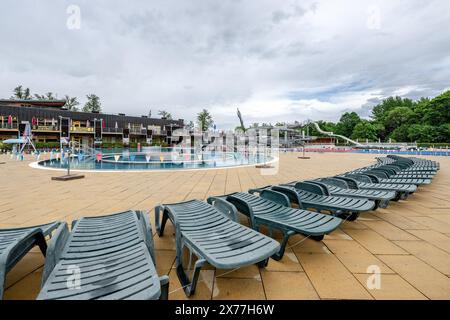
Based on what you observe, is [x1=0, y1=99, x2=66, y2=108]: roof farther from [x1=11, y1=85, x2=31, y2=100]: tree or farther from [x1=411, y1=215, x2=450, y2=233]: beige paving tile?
[x1=411, y1=215, x2=450, y2=233]: beige paving tile

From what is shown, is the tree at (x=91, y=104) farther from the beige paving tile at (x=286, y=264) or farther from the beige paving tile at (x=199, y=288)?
the beige paving tile at (x=286, y=264)

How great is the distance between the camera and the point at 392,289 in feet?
6.57

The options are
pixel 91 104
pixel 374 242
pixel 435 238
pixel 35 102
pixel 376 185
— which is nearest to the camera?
pixel 374 242

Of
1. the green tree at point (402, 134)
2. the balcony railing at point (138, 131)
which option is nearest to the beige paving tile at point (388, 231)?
the balcony railing at point (138, 131)

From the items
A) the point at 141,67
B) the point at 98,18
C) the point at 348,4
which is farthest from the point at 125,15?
the point at 141,67

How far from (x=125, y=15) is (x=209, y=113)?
54.4 meters

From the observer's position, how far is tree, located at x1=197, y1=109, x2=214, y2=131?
57250mm

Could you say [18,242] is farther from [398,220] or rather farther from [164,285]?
[398,220]

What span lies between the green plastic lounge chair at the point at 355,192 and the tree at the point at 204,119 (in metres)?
52.5

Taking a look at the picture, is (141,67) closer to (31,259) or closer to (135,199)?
(135,199)

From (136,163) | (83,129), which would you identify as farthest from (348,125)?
(83,129)

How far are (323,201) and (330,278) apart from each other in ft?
5.56

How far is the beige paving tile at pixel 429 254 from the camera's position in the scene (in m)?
2.41

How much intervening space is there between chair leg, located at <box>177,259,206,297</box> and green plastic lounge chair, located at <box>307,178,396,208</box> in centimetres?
296
